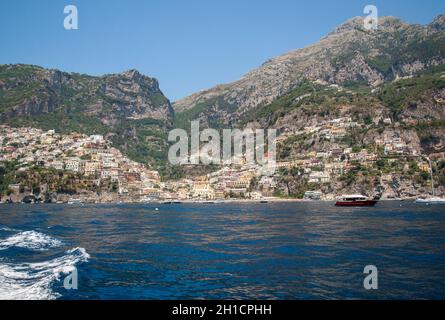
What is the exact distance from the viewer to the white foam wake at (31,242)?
33469 mm

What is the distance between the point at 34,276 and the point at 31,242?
53.4 feet

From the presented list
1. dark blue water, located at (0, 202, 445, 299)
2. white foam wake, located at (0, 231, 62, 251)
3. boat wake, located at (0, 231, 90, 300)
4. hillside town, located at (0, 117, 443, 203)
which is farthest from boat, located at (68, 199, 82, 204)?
boat wake, located at (0, 231, 90, 300)

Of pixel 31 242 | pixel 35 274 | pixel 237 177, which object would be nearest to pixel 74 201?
pixel 237 177

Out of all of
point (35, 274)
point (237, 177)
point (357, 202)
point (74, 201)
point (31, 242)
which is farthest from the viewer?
point (237, 177)

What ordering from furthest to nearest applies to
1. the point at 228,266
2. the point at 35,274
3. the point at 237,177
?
the point at 237,177
the point at 228,266
the point at 35,274

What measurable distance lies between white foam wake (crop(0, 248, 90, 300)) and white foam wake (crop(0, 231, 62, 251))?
6.37 m

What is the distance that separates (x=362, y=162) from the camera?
159m

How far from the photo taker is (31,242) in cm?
3612

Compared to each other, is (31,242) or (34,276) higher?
(34,276)

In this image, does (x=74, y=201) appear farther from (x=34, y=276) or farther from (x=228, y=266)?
(x=228, y=266)

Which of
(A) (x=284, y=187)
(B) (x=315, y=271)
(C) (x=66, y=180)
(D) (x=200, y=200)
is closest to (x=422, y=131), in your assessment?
(A) (x=284, y=187)

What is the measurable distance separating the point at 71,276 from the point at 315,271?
526 inches

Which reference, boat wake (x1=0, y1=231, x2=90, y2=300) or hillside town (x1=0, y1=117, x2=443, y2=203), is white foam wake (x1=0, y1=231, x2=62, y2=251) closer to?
boat wake (x1=0, y1=231, x2=90, y2=300)

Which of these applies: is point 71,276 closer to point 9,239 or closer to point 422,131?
point 9,239
